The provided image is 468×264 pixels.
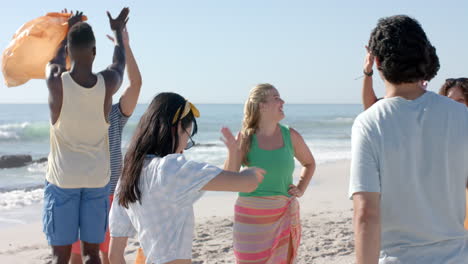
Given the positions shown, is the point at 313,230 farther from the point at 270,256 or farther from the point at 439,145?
the point at 439,145

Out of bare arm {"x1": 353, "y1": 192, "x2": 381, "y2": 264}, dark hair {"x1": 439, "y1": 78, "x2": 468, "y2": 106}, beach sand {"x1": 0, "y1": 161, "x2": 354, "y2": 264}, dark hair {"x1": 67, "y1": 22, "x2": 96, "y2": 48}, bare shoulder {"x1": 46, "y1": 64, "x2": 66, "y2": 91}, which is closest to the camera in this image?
bare arm {"x1": 353, "y1": 192, "x2": 381, "y2": 264}

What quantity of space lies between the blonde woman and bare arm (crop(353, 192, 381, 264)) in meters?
2.21

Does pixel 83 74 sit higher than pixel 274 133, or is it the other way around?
pixel 83 74

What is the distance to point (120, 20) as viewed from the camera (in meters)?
4.01

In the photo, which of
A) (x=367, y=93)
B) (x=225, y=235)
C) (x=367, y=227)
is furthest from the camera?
(x=225, y=235)

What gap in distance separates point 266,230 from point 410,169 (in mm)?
2370

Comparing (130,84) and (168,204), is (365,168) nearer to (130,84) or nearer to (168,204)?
(168,204)

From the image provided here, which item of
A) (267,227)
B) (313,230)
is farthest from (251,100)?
(313,230)

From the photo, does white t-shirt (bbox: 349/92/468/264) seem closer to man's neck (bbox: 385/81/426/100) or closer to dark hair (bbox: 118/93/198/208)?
man's neck (bbox: 385/81/426/100)

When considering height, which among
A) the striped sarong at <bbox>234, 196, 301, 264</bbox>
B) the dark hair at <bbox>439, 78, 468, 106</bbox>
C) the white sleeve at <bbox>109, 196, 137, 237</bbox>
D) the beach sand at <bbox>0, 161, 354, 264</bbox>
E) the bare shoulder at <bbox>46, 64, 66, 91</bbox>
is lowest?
the beach sand at <bbox>0, 161, 354, 264</bbox>

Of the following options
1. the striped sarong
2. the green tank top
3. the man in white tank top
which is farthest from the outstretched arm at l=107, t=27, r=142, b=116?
the striped sarong

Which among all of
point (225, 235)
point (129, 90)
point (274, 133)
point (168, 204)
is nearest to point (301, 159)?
point (274, 133)

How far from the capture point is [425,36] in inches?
84.7

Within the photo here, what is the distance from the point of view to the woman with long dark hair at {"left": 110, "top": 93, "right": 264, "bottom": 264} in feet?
8.49
